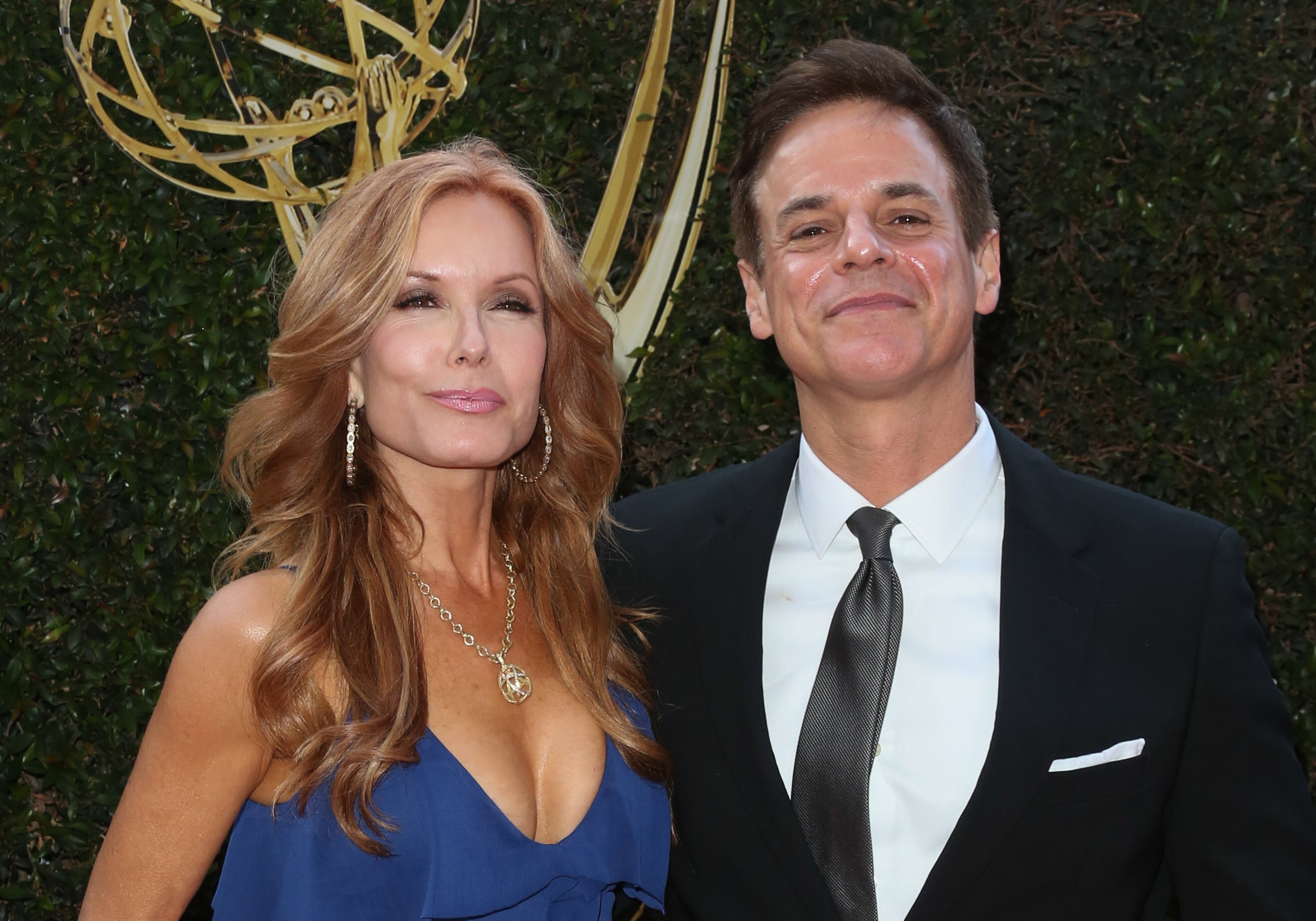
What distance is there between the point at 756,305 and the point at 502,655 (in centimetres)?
97

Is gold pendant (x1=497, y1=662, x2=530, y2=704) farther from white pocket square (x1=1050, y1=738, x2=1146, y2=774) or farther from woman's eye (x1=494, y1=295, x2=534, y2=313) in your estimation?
white pocket square (x1=1050, y1=738, x2=1146, y2=774)

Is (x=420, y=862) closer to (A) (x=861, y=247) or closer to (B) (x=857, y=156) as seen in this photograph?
(A) (x=861, y=247)

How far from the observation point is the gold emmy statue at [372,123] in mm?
3670

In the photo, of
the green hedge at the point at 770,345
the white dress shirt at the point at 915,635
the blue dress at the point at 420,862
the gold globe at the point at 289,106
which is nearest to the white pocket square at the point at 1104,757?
the white dress shirt at the point at 915,635

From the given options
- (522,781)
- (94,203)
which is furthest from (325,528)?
(94,203)

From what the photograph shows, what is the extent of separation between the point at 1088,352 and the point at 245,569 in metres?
2.77

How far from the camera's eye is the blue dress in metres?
2.20

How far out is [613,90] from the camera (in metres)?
3.88

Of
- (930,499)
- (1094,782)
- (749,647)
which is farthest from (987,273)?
(1094,782)

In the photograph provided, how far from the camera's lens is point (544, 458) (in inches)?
113

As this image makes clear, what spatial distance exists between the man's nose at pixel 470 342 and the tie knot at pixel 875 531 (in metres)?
0.81

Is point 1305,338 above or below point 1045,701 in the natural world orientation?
above

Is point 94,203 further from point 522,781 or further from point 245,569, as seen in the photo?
point 522,781

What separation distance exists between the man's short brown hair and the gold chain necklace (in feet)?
3.30
